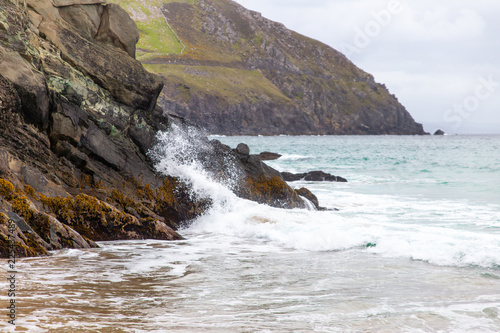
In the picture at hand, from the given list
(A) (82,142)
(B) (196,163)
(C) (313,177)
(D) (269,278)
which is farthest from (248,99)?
(D) (269,278)

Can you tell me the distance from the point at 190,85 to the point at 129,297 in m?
144

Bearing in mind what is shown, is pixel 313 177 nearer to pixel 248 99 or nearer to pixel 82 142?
pixel 82 142

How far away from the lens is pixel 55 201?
31.2ft

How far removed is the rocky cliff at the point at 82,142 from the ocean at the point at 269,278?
61 cm

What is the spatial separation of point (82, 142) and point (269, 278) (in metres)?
6.55

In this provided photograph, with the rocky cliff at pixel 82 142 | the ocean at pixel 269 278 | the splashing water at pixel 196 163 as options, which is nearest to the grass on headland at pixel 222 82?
the splashing water at pixel 196 163

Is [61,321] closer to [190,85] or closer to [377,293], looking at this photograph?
[377,293]

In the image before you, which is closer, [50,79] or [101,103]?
[50,79]

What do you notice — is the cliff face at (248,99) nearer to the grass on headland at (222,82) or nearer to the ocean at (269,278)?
the grass on headland at (222,82)

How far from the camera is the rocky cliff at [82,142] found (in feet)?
30.2

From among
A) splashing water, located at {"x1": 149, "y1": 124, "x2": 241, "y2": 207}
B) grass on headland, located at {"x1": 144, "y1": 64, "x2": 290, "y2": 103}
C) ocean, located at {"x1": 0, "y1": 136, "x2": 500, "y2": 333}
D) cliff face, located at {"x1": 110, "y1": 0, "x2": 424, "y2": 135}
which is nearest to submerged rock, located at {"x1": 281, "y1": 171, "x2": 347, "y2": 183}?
splashing water, located at {"x1": 149, "y1": 124, "x2": 241, "y2": 207}

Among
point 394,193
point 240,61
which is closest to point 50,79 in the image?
point 394,193

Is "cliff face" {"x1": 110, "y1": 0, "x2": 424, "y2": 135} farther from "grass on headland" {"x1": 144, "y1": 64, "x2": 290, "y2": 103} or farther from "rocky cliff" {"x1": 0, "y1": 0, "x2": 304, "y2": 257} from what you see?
"rocky cliff" {"x1": 0, "y1": 0, "x2": 304, "y2": 257}

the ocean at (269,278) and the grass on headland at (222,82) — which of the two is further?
the grass on headland at (222,82)
